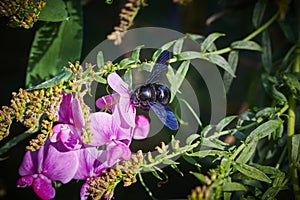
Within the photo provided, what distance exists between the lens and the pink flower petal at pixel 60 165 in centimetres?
61

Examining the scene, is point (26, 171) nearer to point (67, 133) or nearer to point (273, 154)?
point (67, 133)

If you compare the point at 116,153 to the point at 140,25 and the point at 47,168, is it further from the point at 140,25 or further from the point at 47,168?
the point at 140,25

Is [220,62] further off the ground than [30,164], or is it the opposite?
[220,62]

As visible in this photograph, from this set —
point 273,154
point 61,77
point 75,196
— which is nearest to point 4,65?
point 75,196

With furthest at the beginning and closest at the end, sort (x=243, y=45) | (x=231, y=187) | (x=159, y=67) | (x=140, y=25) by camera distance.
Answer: (x=140, y=25), (x=243, y=45), (x=159, y=67), (x=231, y=187)

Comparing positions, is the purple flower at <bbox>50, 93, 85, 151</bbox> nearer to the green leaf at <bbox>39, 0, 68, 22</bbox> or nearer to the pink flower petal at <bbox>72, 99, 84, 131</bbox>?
the pink flower petal at <bbox>72, 99, 84, 131</bbox>

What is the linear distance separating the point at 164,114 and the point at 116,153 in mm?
Result: 70

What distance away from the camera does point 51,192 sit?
0.62 meters

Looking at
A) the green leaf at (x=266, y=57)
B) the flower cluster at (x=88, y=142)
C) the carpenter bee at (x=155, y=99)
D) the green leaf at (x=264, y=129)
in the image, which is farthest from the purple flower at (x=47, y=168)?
the green leaf at (x=266, y=57)

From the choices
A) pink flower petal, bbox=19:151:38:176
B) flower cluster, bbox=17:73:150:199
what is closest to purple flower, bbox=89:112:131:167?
flower cluster, bbox=17:73:150:199

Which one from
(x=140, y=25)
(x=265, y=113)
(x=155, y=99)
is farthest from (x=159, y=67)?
(x=140, y=25)

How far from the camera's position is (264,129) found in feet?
2.01

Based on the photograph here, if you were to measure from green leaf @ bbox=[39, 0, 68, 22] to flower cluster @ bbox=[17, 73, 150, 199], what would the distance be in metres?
0.12

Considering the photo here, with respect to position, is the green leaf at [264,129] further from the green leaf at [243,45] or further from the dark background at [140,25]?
the dark background at [140,25]
